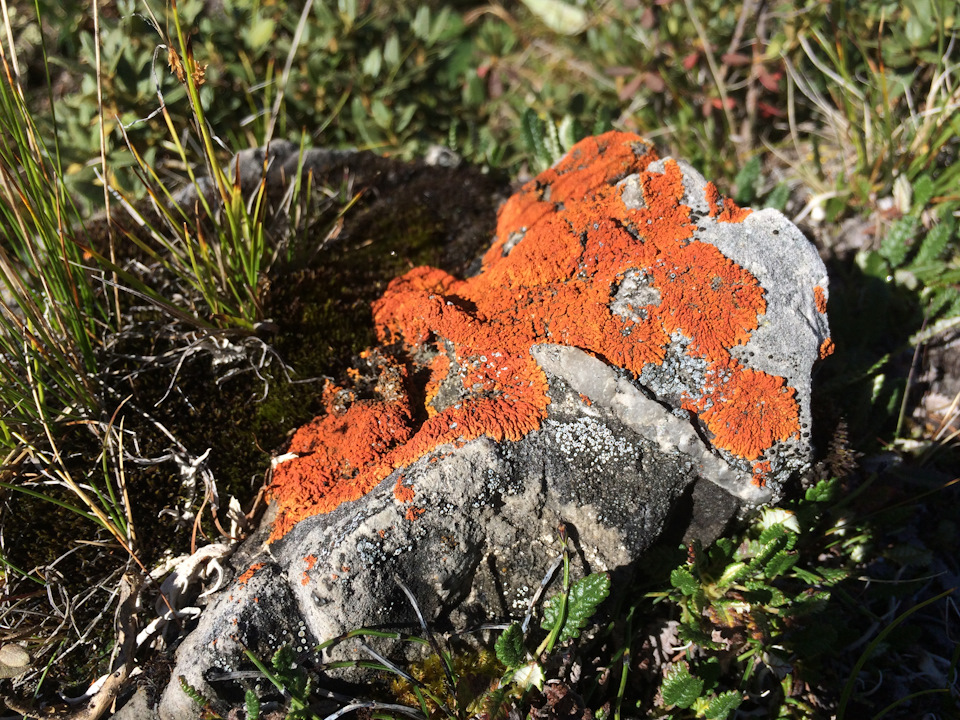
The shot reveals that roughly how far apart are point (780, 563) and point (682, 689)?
589mm

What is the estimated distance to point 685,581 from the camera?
2.25 metres

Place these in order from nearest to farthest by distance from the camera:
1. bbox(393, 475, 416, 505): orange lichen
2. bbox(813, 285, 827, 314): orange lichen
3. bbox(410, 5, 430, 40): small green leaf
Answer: bbox(393, 475, 416, 505): orange lichen → bbox(813, 285, 827, 314): orange lichen → bbox(410, 5, 430, 40): small green leaf

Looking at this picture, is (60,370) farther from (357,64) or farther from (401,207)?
(357,64)

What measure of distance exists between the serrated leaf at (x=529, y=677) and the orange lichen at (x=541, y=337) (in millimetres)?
640

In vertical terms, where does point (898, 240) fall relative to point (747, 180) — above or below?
below

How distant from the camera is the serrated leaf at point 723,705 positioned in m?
2.05

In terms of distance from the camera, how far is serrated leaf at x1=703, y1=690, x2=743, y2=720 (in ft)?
6.72

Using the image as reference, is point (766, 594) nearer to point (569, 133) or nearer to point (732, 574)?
point (732, 574)

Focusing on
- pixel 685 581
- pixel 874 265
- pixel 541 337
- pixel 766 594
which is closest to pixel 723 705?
pixel 685 581

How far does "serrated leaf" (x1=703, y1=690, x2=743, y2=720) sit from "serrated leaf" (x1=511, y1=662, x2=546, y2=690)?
0.55 meters

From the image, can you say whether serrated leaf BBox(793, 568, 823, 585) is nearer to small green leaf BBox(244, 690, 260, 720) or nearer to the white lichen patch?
the white lichen patch

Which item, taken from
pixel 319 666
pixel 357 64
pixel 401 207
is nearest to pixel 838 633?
pixel 319 666

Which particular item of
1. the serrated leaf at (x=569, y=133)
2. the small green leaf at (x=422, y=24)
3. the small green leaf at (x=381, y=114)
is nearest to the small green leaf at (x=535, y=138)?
the serrated leaf at (x=569, y=133)

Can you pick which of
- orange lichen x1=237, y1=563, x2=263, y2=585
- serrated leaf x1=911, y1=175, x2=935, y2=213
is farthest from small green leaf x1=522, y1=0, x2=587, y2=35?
orange lichen x1=237, y1=563, x2=263, y2=585
